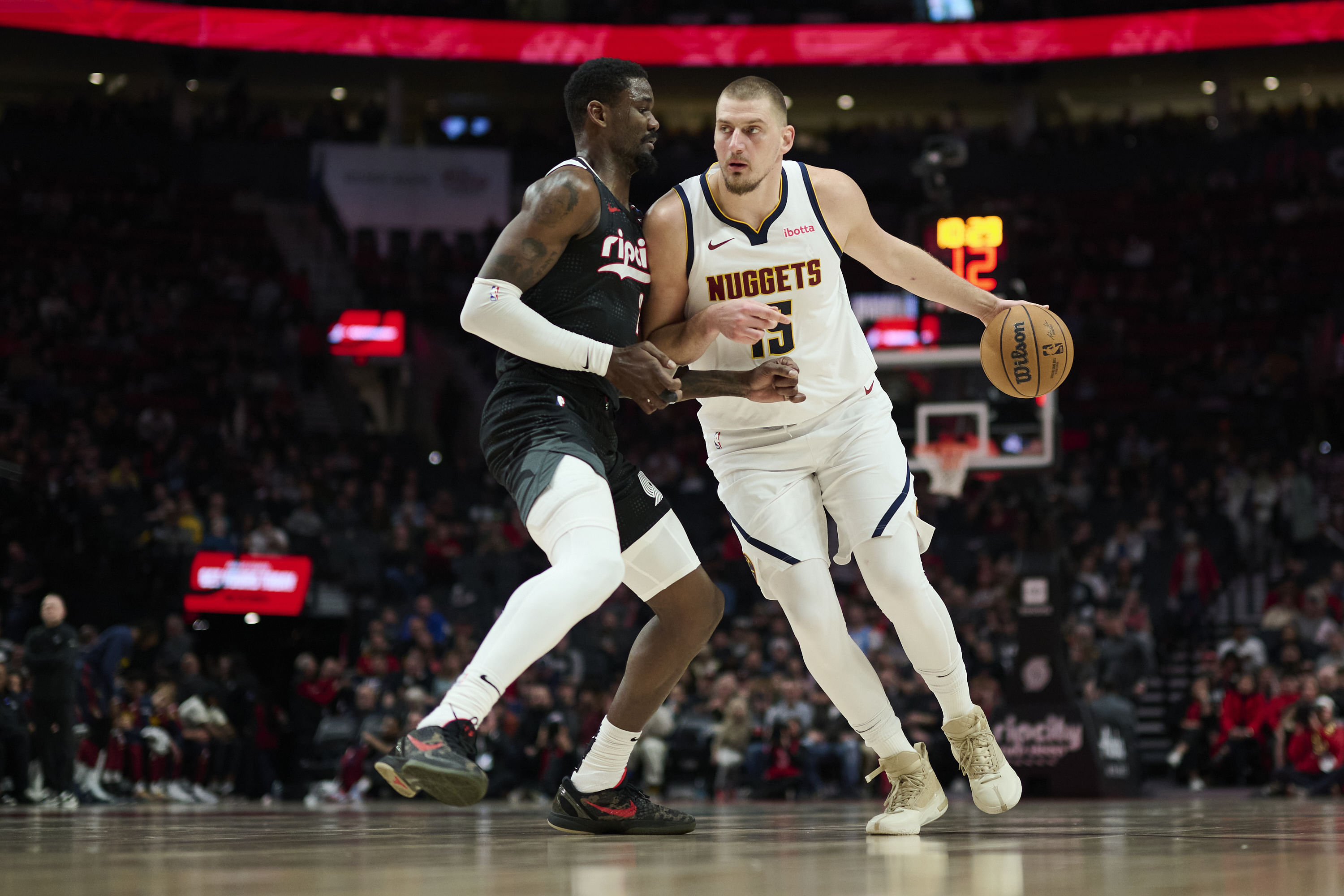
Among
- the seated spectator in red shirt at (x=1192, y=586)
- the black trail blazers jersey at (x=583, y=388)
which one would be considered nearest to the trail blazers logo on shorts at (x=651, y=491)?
the black trail blazers jersey at (x=583, y=388)

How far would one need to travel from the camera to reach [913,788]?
4.77 metres

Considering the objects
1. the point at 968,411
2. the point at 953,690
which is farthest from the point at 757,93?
the point at 968,411

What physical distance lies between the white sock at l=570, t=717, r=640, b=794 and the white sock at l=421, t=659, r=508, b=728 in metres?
1.00

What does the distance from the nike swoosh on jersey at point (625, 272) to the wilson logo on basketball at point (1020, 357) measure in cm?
130

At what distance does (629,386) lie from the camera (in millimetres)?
4383

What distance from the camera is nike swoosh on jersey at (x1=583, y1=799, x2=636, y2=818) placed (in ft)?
15.8

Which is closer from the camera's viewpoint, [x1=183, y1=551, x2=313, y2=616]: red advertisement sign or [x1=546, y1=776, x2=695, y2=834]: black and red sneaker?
[x1=546, y1=776, x2=695, y2=834]: black and red sneaker

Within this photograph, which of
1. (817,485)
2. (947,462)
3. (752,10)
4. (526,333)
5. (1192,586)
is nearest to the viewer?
(526,333)

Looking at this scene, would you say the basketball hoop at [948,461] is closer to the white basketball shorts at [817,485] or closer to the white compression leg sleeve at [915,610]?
the white basketball shorts at [817,485]

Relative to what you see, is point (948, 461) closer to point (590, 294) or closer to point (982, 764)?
point (982, 764)

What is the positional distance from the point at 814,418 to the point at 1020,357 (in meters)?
0.76

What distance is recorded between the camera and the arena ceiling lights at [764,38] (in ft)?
83.3

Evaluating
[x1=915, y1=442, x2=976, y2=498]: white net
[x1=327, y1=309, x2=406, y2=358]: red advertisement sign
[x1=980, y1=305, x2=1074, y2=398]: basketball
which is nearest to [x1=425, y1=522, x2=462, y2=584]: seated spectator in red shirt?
[x1=327, y1=309, x2=406, y2=358]: red advertisement sign

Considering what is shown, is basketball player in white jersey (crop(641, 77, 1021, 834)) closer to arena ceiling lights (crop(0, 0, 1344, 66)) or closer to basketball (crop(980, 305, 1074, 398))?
basketball (crop(980, 305, 1074, 398))
